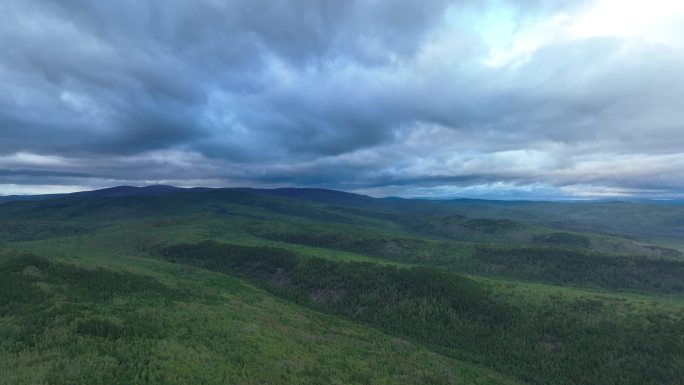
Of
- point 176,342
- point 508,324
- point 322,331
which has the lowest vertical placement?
point 508,324

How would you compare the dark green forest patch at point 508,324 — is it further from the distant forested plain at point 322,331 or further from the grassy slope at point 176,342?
the grassy slope at point 176,342

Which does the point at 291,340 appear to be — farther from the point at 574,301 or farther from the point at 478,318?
the point at 574,301

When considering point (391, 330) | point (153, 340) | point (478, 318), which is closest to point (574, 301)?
point (478, 318)

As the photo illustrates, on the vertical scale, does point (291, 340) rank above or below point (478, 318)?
above

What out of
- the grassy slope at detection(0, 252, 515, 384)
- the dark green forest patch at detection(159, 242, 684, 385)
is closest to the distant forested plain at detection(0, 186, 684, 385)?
the grassy slope at detection(0, 252, 515, 384)

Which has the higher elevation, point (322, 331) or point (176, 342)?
point (176, 342)

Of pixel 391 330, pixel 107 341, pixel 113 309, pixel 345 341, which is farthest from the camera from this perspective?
pixel 391 330

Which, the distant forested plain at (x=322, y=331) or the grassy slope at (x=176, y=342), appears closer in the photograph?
the grassy slope at (x=176, y=342)

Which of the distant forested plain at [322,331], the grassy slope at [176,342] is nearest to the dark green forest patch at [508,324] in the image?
the distant forested plain at [322,331]

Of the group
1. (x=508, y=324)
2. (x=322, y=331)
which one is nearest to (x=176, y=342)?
(x=322, y=331)

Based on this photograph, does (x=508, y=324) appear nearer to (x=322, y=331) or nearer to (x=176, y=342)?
(x=322, y=331)

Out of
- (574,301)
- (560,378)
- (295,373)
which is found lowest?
(560,378)
